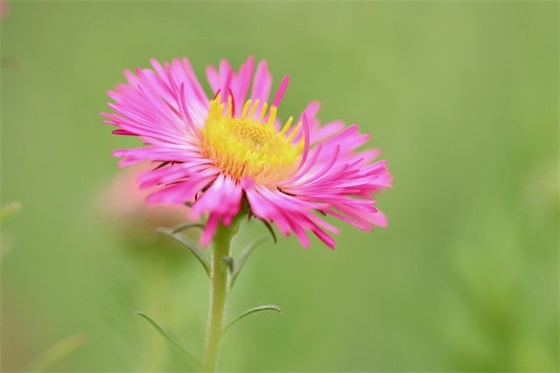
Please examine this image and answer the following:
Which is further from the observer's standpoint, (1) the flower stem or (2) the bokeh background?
(2) the bokeh background

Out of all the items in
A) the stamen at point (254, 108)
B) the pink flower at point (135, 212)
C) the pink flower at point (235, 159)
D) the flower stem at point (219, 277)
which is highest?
the stamen at point (254, 108)

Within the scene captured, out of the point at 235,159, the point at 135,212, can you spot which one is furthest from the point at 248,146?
the point at 135,212

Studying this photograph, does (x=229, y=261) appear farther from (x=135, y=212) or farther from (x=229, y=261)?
(x=135, y=212)

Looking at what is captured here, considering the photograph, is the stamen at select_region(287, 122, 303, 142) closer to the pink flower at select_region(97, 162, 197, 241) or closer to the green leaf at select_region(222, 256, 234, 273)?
the green leaf at select_region(222, 256, 234, 273)

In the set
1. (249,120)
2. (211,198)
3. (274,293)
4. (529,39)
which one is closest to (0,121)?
(274,293)

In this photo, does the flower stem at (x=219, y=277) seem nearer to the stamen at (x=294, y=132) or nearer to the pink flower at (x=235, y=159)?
the pink flower at (x=235, y=159)

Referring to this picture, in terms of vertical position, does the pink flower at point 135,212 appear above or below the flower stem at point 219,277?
above

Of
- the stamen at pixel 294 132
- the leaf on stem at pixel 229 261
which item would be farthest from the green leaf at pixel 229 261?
the stamen at pixel 294 132

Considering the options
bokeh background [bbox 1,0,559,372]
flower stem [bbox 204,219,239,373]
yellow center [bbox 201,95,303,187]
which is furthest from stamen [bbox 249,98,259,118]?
bokeh background [bbox 1,0,559,372]
